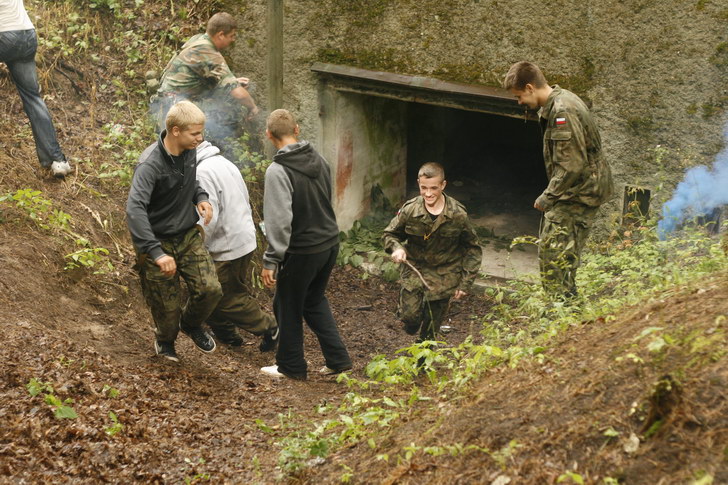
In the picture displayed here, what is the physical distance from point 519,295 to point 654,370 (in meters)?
2.55

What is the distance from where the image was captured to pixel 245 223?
5.99m

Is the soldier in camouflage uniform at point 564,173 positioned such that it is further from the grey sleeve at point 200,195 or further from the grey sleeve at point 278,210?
the grey sleeve at point 200,195

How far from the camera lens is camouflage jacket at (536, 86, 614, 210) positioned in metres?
5.52

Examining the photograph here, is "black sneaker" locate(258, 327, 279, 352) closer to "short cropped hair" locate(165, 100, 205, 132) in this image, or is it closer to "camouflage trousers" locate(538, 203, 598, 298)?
"short cropped hair" locate(165, 100, 205, 132)

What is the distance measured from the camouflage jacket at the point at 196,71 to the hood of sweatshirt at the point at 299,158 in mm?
2589

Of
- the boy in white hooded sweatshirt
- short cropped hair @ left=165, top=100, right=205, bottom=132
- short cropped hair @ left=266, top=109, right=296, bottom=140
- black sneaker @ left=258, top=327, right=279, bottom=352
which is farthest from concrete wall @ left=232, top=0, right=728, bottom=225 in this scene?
short cropped hair @ left=165, top=100, right=205, bottom=132

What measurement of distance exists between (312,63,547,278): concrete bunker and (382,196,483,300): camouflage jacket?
3.52 feet

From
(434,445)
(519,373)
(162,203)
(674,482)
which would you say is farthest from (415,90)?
(674,482)

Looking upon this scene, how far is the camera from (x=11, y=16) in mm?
6672

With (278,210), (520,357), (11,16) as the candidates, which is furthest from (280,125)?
(11,16)

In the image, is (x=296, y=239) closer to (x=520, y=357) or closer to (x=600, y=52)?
(x=520, y=357)

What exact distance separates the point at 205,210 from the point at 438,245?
1.77 meters

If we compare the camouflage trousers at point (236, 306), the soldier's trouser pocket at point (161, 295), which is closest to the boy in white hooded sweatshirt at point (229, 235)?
the camouflage trousers at point (236, 306)

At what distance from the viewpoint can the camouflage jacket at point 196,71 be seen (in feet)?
24.5
